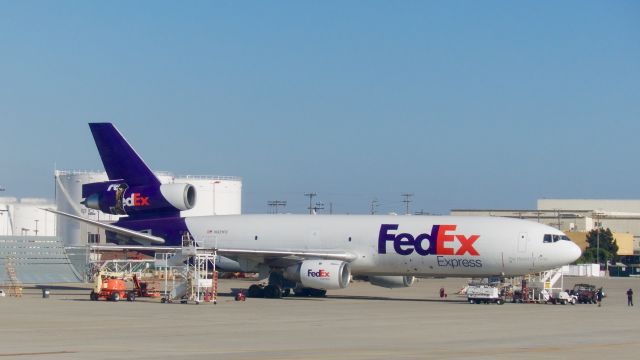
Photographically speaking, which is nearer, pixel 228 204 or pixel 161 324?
pixel 161 324

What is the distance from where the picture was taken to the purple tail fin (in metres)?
65.4

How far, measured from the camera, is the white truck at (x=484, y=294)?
5675 cm

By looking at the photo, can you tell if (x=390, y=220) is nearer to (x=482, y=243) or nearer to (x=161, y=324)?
(x=482, y=243)

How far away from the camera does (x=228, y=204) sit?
366 ft

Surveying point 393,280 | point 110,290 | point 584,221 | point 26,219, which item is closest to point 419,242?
point 393,280

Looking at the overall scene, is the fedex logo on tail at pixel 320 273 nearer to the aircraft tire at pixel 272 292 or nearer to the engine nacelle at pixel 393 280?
the aircraft tire at pixel 272 292

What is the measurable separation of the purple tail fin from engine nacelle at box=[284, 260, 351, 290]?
12351 mm

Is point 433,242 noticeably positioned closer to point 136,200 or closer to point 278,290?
point 278,290

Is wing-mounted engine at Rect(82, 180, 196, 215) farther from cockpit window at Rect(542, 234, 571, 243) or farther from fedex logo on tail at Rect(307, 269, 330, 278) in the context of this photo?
cockpit window at Rect(542, 234, 571, 243)

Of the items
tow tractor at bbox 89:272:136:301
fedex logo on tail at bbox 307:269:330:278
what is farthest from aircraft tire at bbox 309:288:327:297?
tow tractor at bbox 89:272:136:301

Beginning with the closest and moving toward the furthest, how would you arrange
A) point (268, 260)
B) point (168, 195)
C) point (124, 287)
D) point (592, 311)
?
1. point (592, 311)
2. point (124, 287)
3. point (268, 260)
4. point (168, 195)

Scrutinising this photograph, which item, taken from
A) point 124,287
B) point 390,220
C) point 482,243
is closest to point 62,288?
point 124,287

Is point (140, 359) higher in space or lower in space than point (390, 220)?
lower

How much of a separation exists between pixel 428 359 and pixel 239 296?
3159 centimetres
